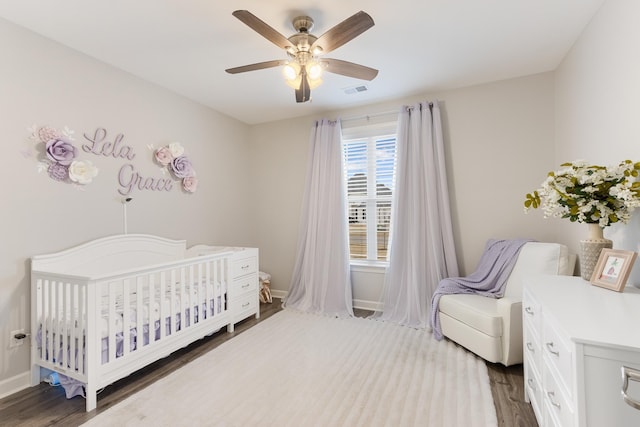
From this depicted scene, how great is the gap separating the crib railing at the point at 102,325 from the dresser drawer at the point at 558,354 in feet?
7.49

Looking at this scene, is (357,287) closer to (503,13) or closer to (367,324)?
(367,324)

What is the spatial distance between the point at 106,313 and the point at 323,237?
220cm

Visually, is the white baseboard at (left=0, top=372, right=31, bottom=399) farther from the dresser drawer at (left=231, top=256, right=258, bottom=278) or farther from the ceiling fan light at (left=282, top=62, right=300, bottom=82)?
the ceiling fan light at (left=282, top=62, right=300, bottom=82)

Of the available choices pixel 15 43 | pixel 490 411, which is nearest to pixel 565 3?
pixel 490 411

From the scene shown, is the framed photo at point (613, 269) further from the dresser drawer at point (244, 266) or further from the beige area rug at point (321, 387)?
the dresser drawer at point (244, 266)

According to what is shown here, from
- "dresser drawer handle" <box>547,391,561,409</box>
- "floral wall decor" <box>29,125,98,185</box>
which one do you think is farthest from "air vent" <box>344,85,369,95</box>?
"dresser drawer handle" <box>547,391,561,409</box>

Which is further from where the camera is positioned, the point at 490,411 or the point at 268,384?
the point at 268,384

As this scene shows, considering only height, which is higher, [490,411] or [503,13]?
[503,13]

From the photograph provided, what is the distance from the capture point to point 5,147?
194 cm

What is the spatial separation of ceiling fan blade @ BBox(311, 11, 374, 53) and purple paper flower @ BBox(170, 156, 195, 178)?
1928 millimetres

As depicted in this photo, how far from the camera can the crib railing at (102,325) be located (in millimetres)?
1796

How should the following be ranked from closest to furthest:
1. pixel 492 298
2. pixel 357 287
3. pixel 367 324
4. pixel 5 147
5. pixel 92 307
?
pixel 92 307
pixel 5 147
pixel 492 298
pixel 367 324
pixel 357 287

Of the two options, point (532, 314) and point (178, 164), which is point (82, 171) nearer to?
point (178, 164)

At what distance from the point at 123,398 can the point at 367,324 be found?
2079 millimetres
